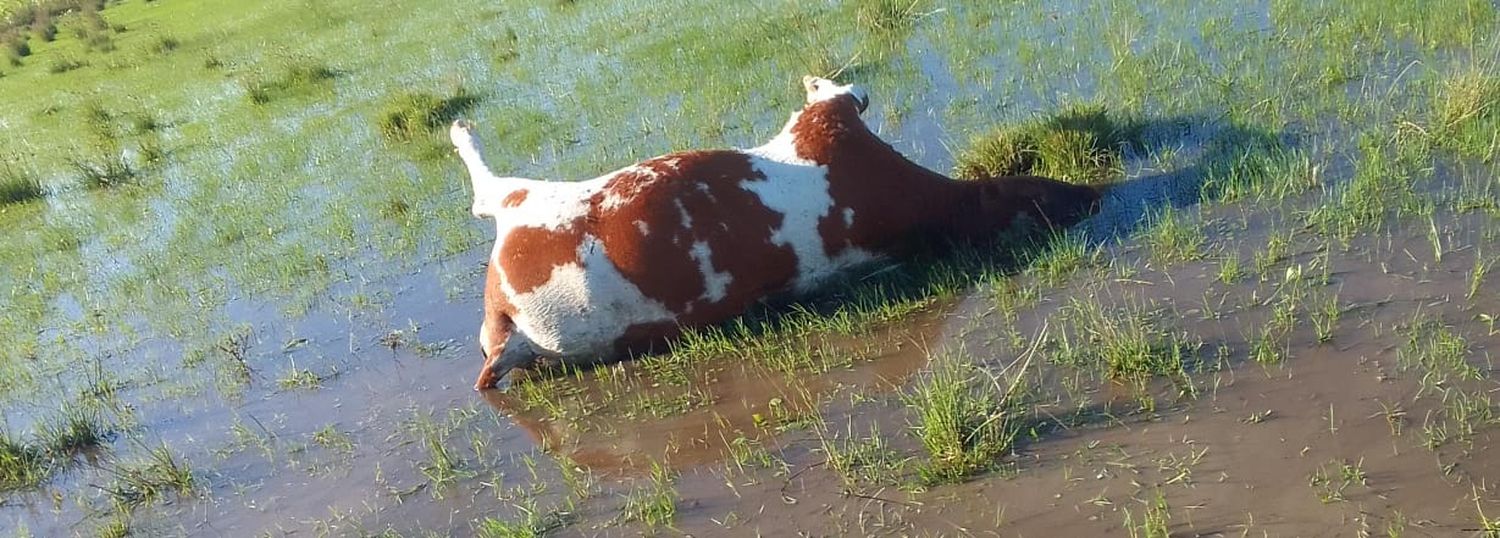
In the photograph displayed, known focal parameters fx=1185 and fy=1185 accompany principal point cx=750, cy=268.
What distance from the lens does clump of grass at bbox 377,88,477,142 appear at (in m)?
10.5

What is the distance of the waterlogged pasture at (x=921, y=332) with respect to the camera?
348 cm

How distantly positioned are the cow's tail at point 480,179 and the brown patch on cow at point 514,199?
43mm

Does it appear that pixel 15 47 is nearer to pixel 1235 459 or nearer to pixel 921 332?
pixel 921 332

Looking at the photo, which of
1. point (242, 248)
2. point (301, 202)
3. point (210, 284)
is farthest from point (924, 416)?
point (301, 202)

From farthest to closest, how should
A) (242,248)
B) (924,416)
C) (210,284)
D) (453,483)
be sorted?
(242,248)
(210,284)
(453,483)
(924,416)

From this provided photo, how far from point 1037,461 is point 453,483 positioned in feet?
6.95

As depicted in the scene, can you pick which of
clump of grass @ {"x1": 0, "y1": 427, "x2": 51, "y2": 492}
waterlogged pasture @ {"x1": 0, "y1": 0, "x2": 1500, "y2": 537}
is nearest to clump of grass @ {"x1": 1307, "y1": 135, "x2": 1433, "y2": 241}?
waterlogged pasture @ {"x1": 0, "y1": 0, "x2": 1500, "y2": 537}

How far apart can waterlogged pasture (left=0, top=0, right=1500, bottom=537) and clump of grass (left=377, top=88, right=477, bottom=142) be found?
125mm

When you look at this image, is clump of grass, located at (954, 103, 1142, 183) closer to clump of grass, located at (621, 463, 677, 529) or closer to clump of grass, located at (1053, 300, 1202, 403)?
clump of grass, located at (1053, 300, 1202, 403)

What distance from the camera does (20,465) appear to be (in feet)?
17.0

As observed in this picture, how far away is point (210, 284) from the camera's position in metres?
7.65

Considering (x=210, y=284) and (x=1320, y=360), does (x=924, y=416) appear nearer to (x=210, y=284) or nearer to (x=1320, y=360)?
(x=1320, y=360)

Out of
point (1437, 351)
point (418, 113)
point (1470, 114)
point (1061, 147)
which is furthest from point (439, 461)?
point (418, 113)

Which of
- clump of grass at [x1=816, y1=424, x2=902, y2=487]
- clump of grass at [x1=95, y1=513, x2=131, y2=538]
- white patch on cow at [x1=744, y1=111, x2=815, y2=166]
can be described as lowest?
clump of grass at [x1=95, y1=513, x2=131, y2=538]
